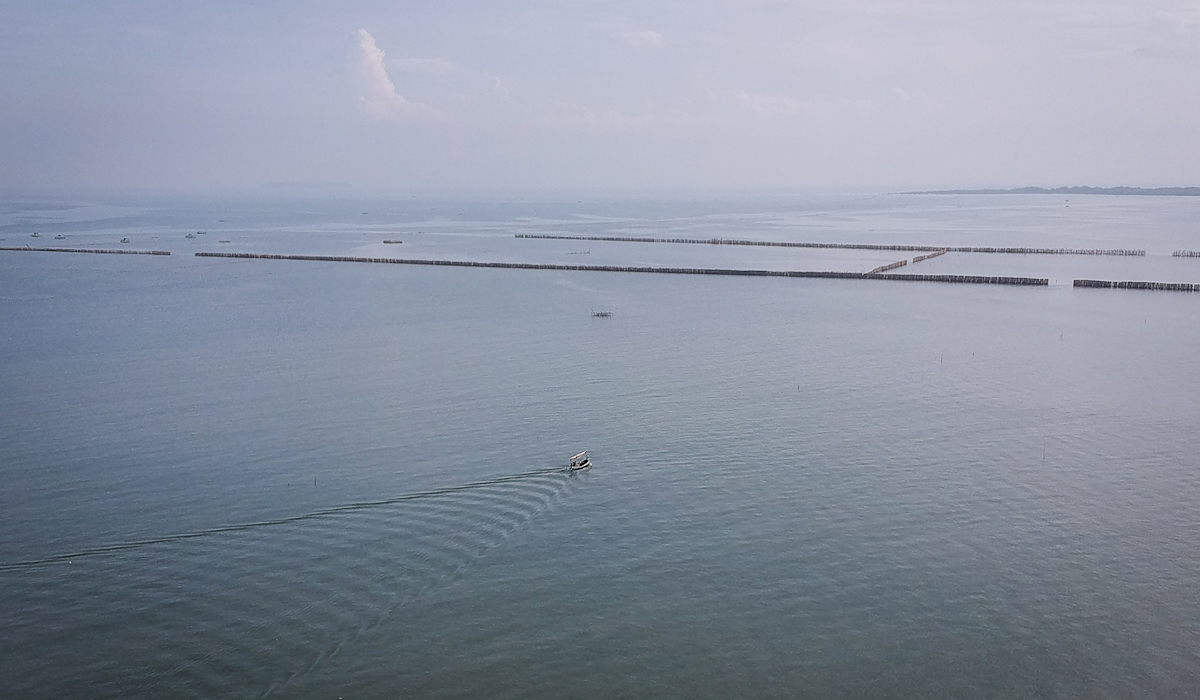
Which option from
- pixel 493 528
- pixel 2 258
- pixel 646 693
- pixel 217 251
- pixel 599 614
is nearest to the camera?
pixel 646 693

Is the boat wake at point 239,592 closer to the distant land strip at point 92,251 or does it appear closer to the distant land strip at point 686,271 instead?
the distant land strip at point 686,271

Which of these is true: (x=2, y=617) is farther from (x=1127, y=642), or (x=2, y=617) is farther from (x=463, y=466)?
(x=1127, y=642)

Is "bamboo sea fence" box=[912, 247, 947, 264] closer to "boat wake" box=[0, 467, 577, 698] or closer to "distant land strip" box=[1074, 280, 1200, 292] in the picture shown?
"distant land strip" box=[1074, 280, 1200, 292]

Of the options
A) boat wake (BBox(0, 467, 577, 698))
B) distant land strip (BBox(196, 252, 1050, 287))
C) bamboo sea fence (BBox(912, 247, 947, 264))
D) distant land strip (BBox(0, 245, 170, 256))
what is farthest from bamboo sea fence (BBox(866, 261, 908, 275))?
distant land strip (BBox(0, 245, 170, 256))

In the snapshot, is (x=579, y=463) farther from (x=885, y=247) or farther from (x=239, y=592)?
(x=885, y=247)

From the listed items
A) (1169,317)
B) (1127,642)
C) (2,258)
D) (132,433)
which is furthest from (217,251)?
(1127,642)

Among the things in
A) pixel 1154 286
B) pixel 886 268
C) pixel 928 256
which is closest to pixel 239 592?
pixel 1154 286
